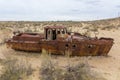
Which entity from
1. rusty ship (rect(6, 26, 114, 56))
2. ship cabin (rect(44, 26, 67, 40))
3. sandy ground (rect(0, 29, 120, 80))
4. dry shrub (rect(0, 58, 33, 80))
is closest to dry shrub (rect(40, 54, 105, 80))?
sandy ground (rect(0, 29, 120, 80))

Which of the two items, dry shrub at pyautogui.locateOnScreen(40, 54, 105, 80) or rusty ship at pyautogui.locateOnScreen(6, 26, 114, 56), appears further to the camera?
rusty ship at pyautogui.locateOnScreen(6, 26, 114, 56)

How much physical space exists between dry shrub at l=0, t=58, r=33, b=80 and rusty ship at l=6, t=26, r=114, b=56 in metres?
2.43

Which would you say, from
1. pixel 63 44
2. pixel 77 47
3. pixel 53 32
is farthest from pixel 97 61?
pixel 53 32

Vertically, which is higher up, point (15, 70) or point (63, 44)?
point (63, 44)

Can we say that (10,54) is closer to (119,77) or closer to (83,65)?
(83,65)

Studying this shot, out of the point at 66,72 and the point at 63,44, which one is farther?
the point at 63,44

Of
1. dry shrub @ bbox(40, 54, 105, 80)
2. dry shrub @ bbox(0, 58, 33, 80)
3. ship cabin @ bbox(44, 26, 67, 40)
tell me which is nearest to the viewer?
dry shrub @ bbox(0, 58, 33, 80)

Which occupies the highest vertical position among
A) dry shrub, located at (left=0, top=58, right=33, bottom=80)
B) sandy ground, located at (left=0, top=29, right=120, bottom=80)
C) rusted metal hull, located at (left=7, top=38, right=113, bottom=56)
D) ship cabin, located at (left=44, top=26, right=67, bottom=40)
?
ship cabin, located at (left=44, top=26, right=67, bottom=40)

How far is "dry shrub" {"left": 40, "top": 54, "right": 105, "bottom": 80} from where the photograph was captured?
609 inches

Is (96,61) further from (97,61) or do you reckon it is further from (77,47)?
(77,47)

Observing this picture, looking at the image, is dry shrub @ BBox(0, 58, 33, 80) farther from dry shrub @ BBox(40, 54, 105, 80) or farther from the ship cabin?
the ship cabin

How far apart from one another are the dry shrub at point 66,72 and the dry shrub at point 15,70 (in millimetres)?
647

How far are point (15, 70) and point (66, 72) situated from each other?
2.11 metres

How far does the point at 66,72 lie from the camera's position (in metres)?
15.9
